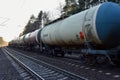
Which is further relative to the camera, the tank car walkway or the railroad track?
the tank car walkway

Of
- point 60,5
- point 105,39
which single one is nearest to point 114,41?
point 105,39

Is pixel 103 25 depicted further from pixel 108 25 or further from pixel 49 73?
pixel 49 73

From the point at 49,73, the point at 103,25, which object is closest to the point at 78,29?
the point at 103,25

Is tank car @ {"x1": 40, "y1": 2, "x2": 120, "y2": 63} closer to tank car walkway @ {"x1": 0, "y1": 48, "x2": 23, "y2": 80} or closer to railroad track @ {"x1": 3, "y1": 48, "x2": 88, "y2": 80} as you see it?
railroad track @ {"x1": 3, "y1": 48, "x2": 88, "y2": 80}

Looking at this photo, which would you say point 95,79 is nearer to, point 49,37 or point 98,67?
point 98,67

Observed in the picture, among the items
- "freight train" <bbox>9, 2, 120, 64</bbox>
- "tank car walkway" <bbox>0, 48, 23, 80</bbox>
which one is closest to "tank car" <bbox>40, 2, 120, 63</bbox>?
"freight train" <bbox>9, 2, 120, 64</bbox>

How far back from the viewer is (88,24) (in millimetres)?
15234

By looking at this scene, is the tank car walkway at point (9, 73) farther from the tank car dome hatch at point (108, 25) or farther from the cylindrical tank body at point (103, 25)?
the tank car dome hatch at point (108, 25)

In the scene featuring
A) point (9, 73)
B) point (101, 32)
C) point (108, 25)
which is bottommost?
point (9, 73)

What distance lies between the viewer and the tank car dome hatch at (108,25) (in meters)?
14.5

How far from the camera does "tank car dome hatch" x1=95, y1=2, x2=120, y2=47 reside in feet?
47.7

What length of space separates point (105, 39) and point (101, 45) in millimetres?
448

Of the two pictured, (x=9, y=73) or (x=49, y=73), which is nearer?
(x=49, y=73)

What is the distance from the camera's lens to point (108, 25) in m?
14.6
